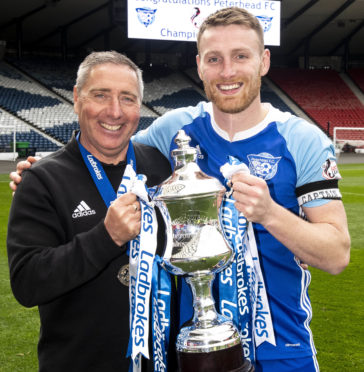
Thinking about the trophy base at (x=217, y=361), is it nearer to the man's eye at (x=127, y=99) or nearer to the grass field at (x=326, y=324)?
the man's eye at (x=127, y=99)

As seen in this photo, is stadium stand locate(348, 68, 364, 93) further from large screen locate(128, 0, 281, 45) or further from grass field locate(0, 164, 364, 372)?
grass field locate(0, 164, 364, 372)

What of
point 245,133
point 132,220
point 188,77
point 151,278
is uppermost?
point 188,77

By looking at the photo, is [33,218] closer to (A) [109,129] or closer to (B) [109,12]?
(A) [109,129]

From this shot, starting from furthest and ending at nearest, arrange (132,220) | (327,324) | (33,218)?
1. (327,324)
2. (33,218)
3. (132,220)

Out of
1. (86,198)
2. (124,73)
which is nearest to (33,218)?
(86,198)

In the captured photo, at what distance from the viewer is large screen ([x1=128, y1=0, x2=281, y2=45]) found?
20.9m

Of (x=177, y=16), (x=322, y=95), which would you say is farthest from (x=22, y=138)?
(x=322, y=95)

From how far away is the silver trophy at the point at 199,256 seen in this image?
3.98 feet

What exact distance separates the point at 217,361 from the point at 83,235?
0.51 m

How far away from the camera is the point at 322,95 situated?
31000 millimetres

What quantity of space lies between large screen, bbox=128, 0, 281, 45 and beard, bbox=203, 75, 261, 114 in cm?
1987

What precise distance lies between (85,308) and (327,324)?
2.74 meters

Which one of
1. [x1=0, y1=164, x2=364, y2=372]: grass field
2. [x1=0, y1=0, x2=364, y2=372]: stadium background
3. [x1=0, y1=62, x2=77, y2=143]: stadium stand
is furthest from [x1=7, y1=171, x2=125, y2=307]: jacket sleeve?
[x1=0, y1=62, x2=77, y2=143]: stadium stand

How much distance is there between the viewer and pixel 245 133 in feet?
6.10
